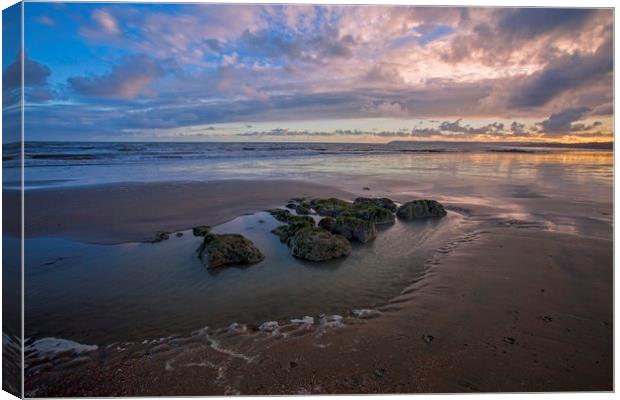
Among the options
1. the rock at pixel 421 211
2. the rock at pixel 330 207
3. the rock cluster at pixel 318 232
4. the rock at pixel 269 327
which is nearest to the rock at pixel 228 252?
the rock cluster at pixel 318 232

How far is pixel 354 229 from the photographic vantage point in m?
5.97

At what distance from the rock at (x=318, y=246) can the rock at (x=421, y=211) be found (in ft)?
7.89

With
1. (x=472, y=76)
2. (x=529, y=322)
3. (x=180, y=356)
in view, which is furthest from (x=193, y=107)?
(x=529, y=322)

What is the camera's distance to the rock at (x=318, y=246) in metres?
5.08

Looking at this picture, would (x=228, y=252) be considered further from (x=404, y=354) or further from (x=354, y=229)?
(x=404, y=354)

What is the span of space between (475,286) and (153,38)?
4.67 metres

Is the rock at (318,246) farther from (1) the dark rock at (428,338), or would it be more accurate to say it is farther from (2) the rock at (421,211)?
(2) the rock at (421,211)

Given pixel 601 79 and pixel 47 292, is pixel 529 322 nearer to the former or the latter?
pixel 601 79

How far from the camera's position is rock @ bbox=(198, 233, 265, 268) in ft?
15.9

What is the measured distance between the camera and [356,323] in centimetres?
358

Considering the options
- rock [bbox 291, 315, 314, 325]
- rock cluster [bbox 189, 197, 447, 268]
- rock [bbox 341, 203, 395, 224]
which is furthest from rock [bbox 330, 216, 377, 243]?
rock [bbox 291, 315, 314, 325]

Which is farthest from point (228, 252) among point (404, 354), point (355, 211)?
point (355, 211)

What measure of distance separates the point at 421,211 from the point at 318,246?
10.2 feet

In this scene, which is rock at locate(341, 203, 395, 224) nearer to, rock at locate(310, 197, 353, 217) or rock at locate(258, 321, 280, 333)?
rock at locate(310, 197, 353, 217)
